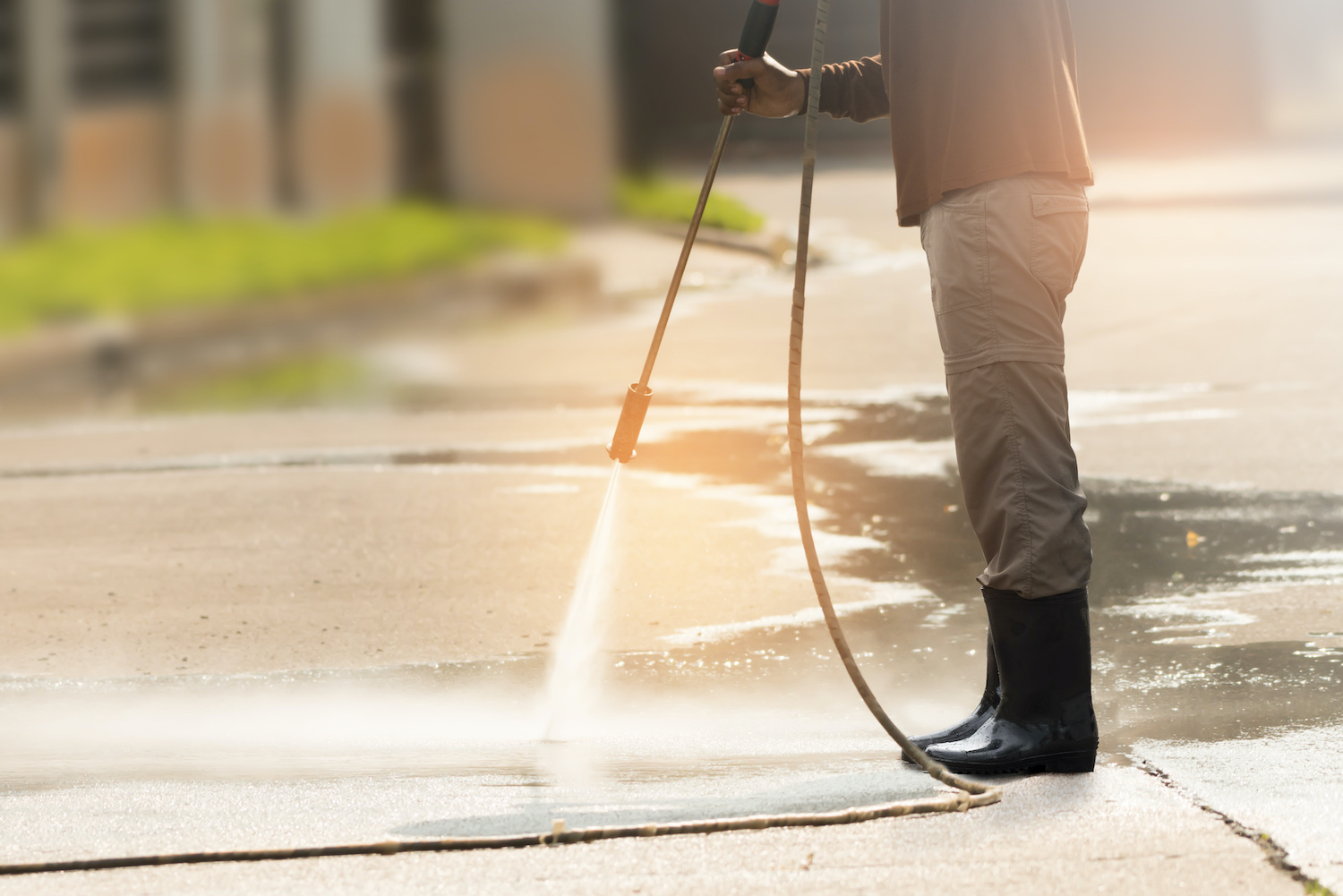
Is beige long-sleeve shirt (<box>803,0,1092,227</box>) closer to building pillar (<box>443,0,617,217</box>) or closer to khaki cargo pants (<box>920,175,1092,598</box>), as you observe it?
khaki cargo pants (<box>920,175,1092,598</box>)

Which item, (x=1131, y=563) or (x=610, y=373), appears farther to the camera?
(x=610, y=373)

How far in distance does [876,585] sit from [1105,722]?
1516mm

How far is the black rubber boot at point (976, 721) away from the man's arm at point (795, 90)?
1119mm

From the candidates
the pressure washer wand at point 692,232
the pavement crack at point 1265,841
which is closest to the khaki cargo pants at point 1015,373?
the pavement crack at point 1265,841

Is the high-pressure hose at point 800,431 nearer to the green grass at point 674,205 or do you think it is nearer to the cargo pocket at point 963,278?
the cargo pocket at point 963,278

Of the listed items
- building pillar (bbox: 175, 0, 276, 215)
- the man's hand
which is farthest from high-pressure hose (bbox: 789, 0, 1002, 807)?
building pillar (bbox: 175, 0, 276, 215)

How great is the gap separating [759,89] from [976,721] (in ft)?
4.33

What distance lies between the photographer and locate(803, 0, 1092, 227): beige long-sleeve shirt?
9.93 ft

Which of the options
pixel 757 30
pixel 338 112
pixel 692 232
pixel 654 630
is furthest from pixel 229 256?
pixel 757 30

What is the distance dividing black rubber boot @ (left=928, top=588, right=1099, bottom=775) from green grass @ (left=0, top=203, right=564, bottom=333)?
11613 millimetres

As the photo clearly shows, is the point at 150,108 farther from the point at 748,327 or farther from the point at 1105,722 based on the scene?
the point at 1105,722

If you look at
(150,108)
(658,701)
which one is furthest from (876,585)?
(150,108)

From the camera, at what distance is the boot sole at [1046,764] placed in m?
2.98

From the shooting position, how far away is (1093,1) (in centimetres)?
2203
